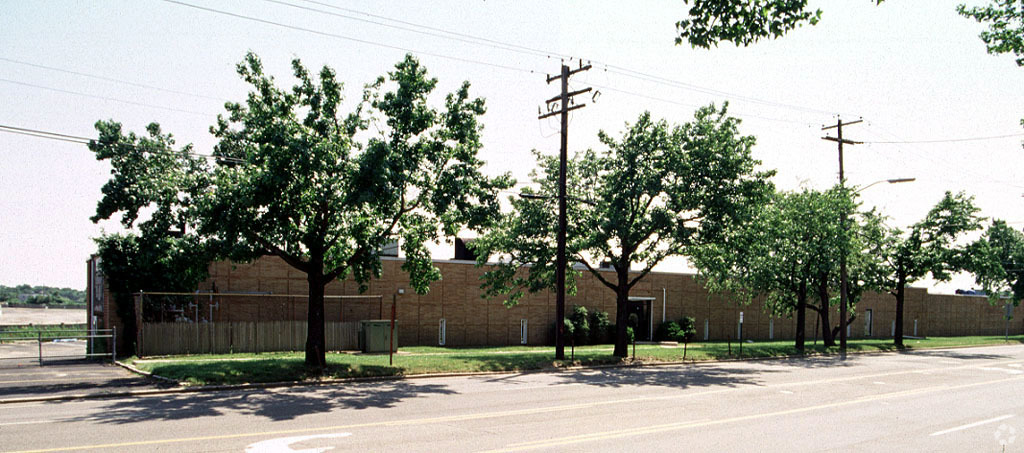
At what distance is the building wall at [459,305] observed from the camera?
2647cm

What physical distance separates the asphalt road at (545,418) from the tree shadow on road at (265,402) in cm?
4

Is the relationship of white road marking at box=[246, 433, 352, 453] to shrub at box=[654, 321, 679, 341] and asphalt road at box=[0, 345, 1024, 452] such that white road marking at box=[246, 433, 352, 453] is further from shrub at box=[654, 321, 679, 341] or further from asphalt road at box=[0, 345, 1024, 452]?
shrub at box=[654, 321, 679, 341]

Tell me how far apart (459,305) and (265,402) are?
720 inches

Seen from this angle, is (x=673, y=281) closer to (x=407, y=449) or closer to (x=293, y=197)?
(x=293, y=197)

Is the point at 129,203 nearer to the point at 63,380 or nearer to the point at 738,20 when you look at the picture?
the point at 63,380

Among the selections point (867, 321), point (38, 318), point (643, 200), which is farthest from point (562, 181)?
point (38, 318)

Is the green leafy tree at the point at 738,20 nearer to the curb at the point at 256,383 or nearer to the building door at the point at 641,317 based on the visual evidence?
the curb at the point at 256,383

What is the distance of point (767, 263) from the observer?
33969mm

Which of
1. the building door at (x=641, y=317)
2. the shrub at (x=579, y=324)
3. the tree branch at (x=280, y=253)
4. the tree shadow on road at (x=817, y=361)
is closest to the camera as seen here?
the tree branch at (x=280, y=253)

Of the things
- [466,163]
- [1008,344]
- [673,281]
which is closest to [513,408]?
[466,163]

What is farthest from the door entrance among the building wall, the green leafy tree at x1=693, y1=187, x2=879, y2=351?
the green leafy tree at x1=693, y1=187, x2=879, y2=351

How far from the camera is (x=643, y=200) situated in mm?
26609

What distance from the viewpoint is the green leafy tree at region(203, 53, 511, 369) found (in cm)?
1673

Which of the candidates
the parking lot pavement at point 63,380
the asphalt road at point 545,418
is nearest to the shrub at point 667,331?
the asphalt road at point 545,418
